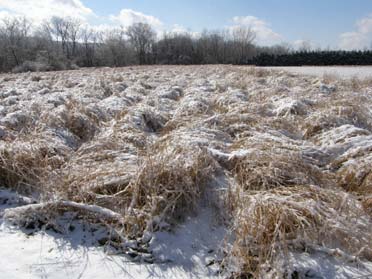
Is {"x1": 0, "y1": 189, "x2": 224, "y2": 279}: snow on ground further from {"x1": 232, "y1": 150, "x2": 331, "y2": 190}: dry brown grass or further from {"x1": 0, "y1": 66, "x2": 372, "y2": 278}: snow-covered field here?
{"x1": 232, "y1": 150, "x2": 331, "y2": 190}: dry brown grass

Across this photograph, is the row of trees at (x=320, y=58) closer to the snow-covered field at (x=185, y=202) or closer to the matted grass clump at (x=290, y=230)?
the snow-covered field at (x=185, y=202)

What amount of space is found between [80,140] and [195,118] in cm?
154

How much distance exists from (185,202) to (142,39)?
2249 inches

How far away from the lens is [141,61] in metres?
52.1

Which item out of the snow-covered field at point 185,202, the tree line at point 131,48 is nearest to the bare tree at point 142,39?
the tree line at point 131,48

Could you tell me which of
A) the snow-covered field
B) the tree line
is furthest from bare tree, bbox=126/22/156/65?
the snow-covered field

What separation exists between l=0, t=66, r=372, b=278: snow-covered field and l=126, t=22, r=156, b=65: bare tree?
171 feet

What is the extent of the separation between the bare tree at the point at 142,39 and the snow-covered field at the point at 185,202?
51988 mm

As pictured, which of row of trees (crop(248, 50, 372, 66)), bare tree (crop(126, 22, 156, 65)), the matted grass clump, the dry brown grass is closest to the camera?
the matted grass clump

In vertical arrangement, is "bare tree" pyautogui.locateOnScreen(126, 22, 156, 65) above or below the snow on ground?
above

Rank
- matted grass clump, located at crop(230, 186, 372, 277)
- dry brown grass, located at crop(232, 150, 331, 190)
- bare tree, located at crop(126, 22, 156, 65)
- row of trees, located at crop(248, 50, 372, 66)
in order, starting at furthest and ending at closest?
bare tree, located at crop(126, 22, 156, 65) → row of trees, located at crop(248, 50, 372, 66) → dry brown grass, located at crop(232, 150, 331, 190) → matted grass clump, located at crop(230, 186, 372, 277)

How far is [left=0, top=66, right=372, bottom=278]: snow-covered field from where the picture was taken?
5.83 feet

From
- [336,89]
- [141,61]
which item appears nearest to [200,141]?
[336,89]

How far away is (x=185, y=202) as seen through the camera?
7.45 ft
